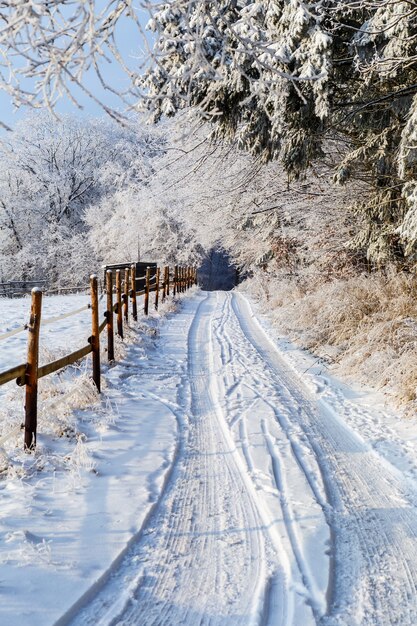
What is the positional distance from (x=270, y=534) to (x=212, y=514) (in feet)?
1.35

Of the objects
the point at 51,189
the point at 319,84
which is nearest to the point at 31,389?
the point at 319,84

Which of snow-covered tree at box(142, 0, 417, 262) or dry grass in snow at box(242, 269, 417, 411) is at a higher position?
snow-covered tree at box(142, 0, 417, 262)

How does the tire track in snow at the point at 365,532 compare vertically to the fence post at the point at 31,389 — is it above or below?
below

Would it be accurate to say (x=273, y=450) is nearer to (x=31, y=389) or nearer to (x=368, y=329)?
(x=31, y=389)

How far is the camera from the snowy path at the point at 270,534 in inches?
79.7

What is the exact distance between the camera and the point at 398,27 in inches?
165

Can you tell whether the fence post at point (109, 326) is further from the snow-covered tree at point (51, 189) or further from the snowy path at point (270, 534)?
the snow-covered tree at point (51, 189)

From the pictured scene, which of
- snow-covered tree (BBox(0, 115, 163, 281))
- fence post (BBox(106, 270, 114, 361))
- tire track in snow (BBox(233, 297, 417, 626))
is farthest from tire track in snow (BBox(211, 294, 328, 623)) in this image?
snow-covered tree (BBox(0, 115, 163, 281))

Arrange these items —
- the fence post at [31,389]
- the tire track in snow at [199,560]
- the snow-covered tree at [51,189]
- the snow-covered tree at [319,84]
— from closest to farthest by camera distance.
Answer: the tire track in snow at [199,560] < the fence post at [31,389] < the snow-covered tree at [319,84] < the snow-covered tree at [51,189]

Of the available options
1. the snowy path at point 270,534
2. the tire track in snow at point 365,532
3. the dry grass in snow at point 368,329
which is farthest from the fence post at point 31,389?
the dry grass in snow at point 368,329

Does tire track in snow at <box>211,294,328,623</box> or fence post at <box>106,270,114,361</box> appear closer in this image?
tire track in snow at <box>211,294,328,623</box>

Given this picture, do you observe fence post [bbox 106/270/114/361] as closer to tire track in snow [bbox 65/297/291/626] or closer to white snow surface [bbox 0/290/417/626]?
white snow surface [bbox 0/290/417/626]

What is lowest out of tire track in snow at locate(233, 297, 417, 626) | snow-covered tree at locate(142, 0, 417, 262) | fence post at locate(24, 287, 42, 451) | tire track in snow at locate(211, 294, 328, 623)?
tire track in snow at locate(233, 297, 417, 626)

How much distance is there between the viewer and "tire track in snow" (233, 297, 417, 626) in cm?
207
